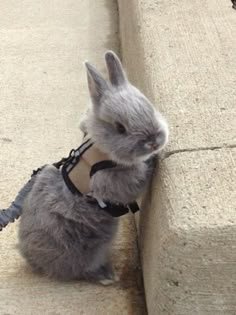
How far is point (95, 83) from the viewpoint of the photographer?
169cm

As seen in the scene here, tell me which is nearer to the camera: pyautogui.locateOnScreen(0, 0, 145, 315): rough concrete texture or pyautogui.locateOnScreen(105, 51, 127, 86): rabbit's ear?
pyautogui.locateOnScreen(105, 51, 127, 86): rabbit's ear

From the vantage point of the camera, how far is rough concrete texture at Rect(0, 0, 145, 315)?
1.83 metres

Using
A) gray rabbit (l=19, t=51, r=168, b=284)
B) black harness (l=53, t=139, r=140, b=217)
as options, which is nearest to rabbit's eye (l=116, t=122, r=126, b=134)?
gray rabbit (l=19, t=51, r=168, b=284)

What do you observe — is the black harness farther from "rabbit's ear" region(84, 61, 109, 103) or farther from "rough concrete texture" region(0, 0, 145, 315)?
"rough concrete texture" region(0, 0, 145, 315)

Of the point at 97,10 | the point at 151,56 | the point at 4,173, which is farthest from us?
the point at 97,10

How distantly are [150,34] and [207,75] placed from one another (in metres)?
0.37

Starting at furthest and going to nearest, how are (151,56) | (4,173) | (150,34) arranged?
(4,173) < (150,34) < (151,56)

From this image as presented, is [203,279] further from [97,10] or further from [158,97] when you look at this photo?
[97,10]

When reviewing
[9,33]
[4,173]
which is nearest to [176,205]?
[4,173]

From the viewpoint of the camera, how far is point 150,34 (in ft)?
7.25

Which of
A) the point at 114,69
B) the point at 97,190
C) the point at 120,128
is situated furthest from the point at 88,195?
the point at 114,69

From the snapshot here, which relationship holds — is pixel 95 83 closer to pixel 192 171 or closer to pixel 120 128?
pixel 120 128

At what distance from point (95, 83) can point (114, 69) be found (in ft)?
0.21

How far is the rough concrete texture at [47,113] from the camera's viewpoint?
72.0 inches
